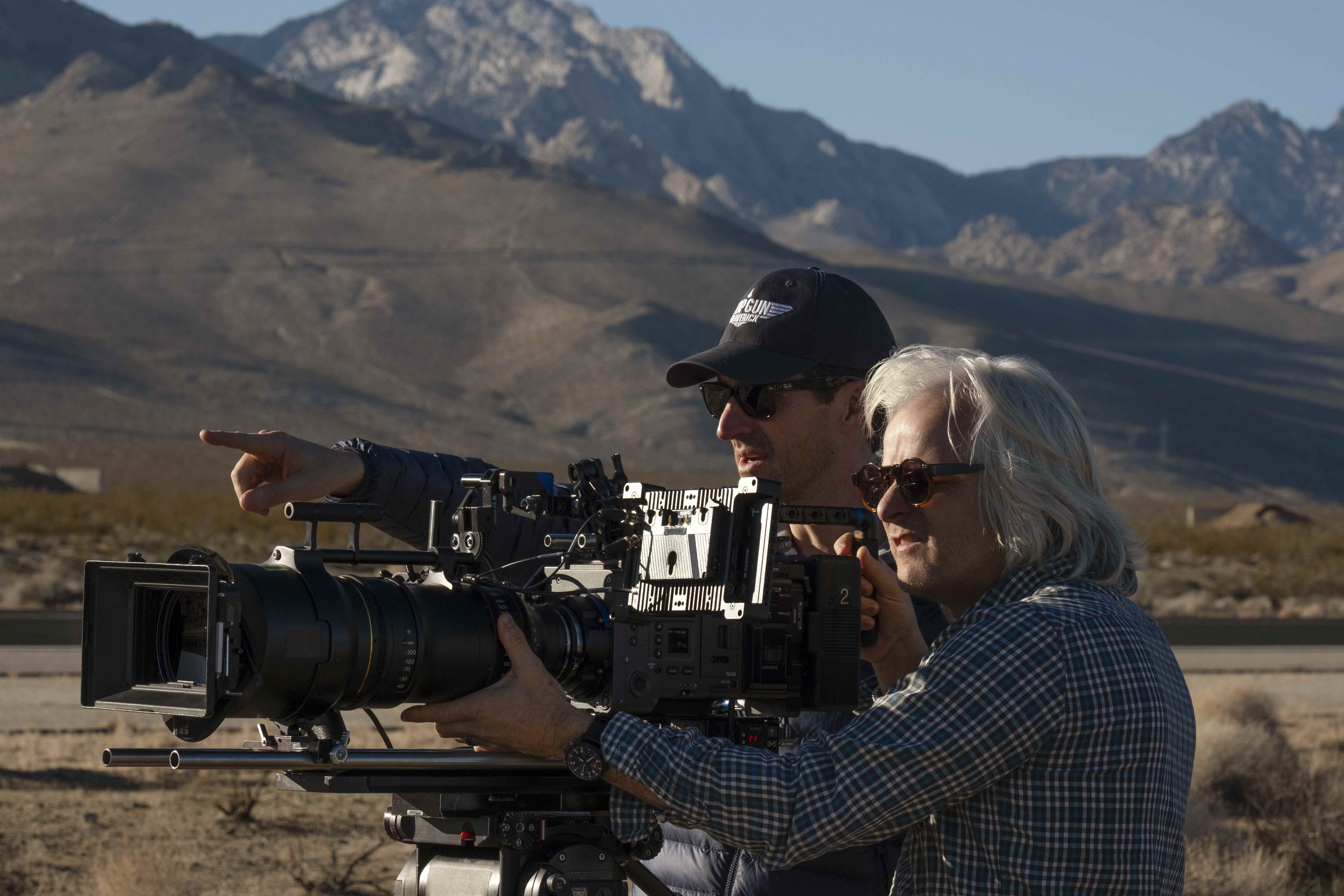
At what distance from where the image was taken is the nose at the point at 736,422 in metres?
3.78

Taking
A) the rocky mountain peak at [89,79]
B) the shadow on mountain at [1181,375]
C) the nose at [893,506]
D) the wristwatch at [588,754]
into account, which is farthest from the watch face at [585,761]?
the rocky mountain peak at [89,79]

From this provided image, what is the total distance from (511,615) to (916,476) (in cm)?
71

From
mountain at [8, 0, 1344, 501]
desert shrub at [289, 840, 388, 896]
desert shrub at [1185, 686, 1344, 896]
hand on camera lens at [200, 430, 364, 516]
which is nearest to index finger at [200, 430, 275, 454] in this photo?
hand on camera lens at [200, 430, 364, 516]

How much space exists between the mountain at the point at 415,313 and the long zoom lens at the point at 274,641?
57927 millimetres

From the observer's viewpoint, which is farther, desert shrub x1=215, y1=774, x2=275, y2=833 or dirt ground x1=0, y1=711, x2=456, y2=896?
desert shrub x1=215, y1=774, x2=275, y2=833

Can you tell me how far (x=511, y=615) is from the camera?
279 centimetres

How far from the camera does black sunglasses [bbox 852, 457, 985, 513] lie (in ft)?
8.71

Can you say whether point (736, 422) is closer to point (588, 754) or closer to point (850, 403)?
point (850, 403)

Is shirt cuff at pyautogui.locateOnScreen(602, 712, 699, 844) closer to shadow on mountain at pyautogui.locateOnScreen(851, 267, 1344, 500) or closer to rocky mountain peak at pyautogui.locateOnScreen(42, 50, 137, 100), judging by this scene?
shadow on mountain at pyautogui.locateOnScreen(851, 267, 1344, 500)

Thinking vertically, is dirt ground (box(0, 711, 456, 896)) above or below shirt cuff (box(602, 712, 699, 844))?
below

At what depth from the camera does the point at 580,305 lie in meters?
116

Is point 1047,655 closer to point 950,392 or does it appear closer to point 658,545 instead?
point 950,392

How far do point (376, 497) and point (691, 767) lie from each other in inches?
54.5

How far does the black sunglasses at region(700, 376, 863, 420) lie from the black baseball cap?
0.11 feet
